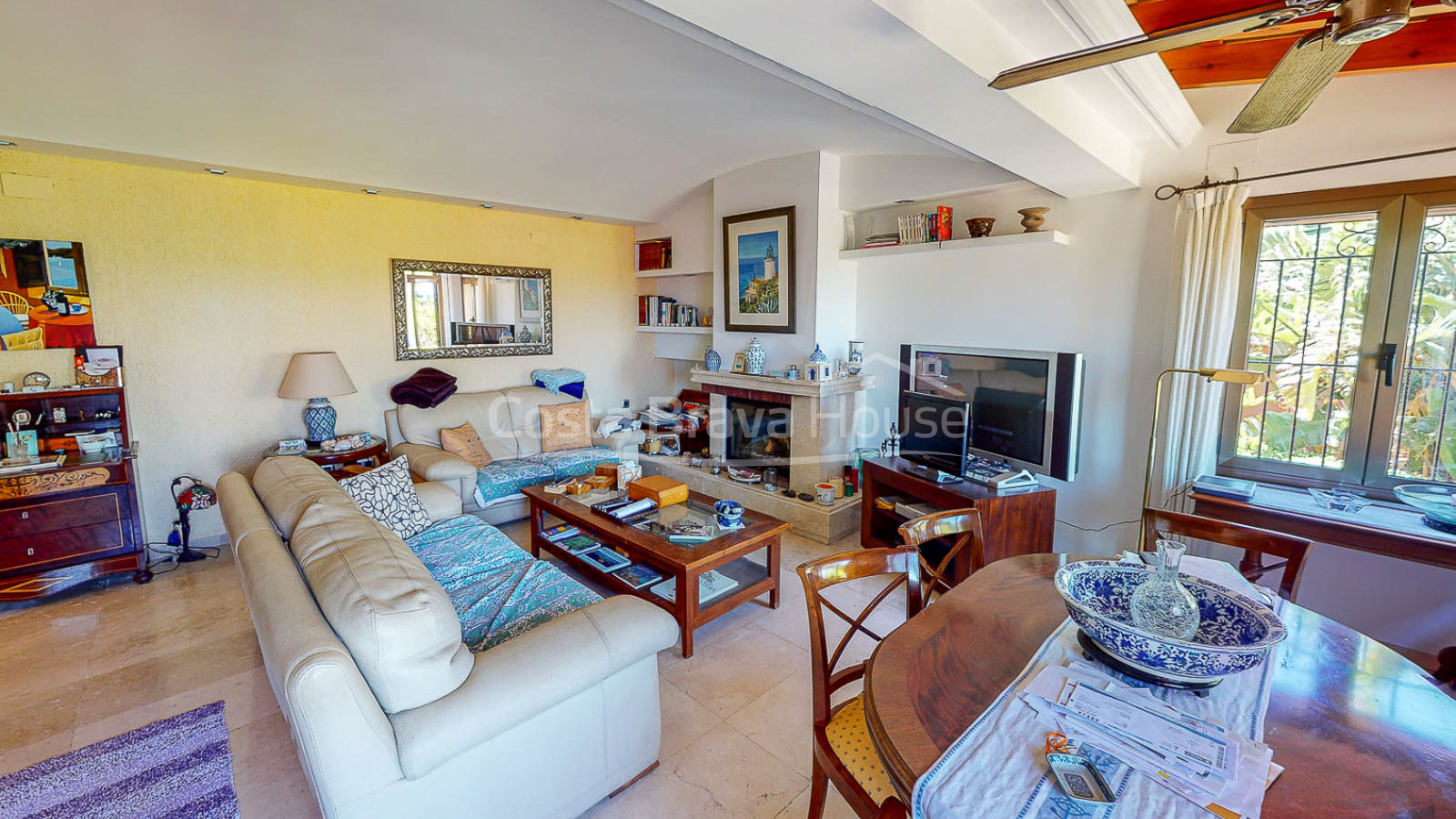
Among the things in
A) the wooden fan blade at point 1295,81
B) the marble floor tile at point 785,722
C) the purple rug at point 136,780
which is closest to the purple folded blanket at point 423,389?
the purple rug at point 136,780

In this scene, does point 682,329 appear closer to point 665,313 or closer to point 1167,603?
point 665,313

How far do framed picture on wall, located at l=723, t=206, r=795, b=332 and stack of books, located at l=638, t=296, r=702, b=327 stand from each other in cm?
68

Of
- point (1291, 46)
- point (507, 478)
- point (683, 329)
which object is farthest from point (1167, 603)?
point (683, 329)

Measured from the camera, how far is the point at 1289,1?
3.47 feet

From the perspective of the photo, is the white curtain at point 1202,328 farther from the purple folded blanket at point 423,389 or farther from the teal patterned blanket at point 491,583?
the purple folded blanket at point 423,389

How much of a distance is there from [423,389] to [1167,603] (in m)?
4.47

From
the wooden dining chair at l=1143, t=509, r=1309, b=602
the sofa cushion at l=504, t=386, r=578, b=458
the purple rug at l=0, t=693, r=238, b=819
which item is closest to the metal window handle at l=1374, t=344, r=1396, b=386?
the wooden dining chair at l=1143, t=509, r=1309, b=602

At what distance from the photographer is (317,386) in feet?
12.0

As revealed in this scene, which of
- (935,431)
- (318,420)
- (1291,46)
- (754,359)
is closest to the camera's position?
(1291,46)

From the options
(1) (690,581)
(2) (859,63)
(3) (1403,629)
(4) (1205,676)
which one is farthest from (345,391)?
(3) (1403,629)

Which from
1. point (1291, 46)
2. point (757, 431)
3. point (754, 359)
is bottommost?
point (757, 431)

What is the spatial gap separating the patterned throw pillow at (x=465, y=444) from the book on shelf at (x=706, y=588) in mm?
1974

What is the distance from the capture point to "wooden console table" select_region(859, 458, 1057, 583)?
2.95m

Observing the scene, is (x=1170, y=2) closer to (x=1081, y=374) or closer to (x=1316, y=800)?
(x=1081, y=374)
